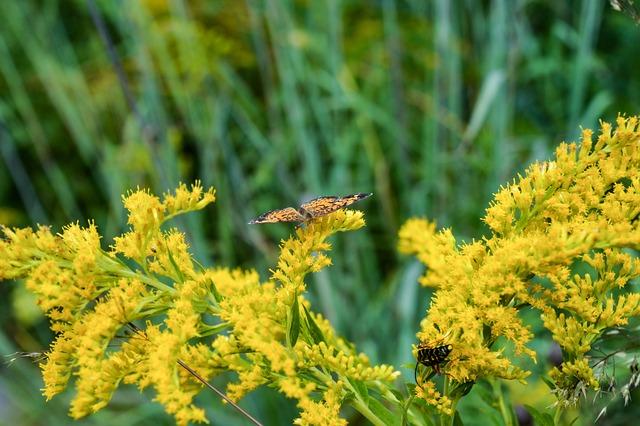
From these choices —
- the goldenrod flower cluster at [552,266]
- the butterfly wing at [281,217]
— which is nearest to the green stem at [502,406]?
the goldenrod flower cluster at [552,266]

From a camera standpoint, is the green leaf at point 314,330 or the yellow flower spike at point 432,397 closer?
the yellow flower spike at point 432,397

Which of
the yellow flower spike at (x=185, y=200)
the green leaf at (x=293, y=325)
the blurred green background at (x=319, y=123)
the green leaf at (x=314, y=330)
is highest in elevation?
the blurred green background at (x=319, y=123)

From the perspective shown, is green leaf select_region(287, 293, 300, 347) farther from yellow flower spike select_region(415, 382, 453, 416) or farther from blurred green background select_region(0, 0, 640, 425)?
blurred green background select_region(0, 0, 640, 425)

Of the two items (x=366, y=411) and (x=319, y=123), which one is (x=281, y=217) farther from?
(x=319, y=123)

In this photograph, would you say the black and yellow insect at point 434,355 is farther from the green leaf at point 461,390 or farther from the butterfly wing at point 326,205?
the butterfly wing at point 326,205

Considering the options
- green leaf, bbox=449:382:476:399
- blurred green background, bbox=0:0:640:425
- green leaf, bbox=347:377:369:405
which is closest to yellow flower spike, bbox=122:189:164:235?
green leaf, bbox=347:377:369:405

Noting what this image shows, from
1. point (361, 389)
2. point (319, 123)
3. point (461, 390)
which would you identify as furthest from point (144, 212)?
point (319, 123)

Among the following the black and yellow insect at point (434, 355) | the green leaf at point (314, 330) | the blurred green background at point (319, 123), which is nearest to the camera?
the black and yellow insect at point (434, 355)

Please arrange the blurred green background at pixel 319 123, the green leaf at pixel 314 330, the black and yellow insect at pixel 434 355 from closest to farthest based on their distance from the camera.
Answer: the black and yellow insect at pixel 434 355 < the green leaf at pixel 314 330 < the blurred green background at pixel 319 123

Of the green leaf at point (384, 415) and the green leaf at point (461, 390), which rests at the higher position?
the green leaf at point (461, 390)
